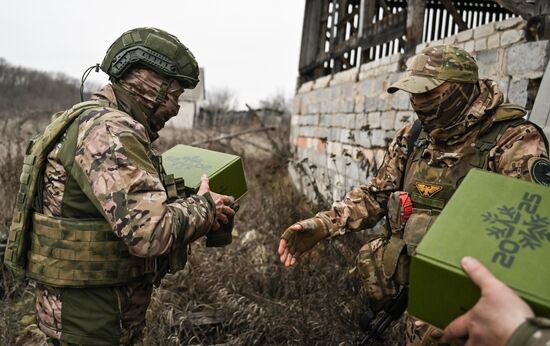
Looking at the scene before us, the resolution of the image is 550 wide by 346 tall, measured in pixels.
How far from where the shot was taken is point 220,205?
206 cm

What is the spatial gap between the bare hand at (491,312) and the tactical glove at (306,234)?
1.08 m

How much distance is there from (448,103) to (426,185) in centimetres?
38

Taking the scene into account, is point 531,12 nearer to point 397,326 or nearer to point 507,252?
point 397,326

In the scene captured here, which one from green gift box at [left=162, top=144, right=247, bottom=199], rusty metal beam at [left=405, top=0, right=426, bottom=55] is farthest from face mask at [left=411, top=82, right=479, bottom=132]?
rusty metal beam at [left=405, top=0, right=426, bottom=55]

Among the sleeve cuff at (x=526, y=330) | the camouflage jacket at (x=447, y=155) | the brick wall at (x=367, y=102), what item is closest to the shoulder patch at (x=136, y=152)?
the camouflage jacket at (x=447, y=155)

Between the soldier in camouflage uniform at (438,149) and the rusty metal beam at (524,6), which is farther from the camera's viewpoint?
the rusty metal beam at (524,6)

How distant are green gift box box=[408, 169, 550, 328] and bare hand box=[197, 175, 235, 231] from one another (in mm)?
951

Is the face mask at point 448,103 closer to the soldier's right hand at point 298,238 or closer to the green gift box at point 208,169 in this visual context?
the soldier's right hand at point 298,238

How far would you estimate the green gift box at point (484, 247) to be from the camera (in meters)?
1.18

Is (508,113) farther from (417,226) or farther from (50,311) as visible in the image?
(50,311)

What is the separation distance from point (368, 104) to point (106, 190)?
15.1 feet

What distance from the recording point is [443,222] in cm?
135

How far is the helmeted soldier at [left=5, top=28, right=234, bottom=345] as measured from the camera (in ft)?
5.53

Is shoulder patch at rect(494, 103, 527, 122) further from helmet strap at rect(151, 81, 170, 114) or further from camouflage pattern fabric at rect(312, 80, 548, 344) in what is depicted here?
helmet strap at rect(151, 81, 170, 114)
